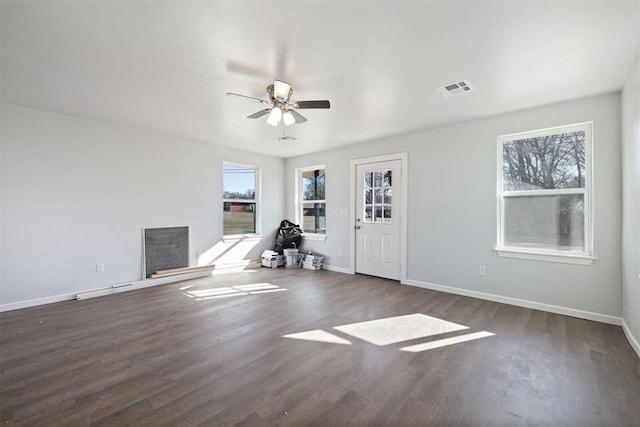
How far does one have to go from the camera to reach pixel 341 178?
5.62 metres

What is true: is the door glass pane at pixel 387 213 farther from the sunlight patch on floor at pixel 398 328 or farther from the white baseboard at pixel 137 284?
the white baseboard at pixel 137 284

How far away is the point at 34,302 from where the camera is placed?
353cm

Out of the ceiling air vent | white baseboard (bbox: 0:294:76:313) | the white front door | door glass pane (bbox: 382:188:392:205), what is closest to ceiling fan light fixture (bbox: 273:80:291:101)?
the ceiling air vent

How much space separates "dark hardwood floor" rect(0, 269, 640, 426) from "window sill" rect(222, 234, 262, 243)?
6.78 feet

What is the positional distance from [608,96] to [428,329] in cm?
318

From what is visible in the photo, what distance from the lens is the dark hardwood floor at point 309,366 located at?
169 centimetres

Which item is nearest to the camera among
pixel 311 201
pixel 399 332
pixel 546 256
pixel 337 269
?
pixel 399 332

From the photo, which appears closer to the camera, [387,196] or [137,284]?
[137,284]

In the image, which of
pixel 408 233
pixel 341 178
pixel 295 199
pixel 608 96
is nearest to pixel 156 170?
pixel 295 199

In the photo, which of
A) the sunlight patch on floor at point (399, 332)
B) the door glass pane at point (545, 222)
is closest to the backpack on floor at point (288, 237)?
the sunlight patch on floor at point (399, 332)

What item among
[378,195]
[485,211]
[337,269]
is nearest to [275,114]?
[378,195]

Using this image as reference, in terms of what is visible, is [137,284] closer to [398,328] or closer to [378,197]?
[398,328]

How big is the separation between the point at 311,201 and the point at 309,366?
4.40 m

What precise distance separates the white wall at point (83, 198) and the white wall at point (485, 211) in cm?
308
